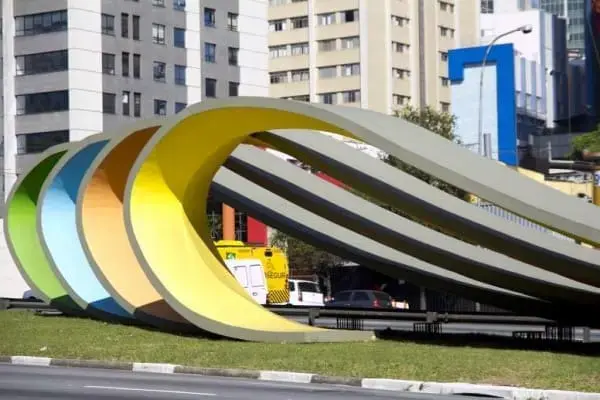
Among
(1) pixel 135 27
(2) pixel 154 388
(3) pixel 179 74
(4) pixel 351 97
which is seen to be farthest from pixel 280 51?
(2) pixel 154 388

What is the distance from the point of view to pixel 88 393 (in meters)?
18.5

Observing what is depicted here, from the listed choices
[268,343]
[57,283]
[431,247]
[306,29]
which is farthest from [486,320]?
[306,29]

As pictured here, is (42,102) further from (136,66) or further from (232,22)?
(232,22)

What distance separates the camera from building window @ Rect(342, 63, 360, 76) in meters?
99.1

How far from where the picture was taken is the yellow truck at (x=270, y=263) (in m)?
47.5

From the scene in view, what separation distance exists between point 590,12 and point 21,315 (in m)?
84.9

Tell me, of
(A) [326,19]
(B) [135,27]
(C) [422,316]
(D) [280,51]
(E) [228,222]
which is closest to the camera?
(C) [422,316]

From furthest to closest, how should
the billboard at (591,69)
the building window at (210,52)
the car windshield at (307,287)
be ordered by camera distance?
the billboard at (591,69), the building window at (210,52), the car windshield at (307,287)

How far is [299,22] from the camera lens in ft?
336

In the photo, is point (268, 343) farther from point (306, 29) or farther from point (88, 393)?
point (306, 29)

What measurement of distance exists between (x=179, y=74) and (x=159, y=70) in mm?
1537

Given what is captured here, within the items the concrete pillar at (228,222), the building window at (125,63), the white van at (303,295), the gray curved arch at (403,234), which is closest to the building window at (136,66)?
the building window at (125,63)

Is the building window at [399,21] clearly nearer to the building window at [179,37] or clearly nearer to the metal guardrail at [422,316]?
the building window at [179,37]

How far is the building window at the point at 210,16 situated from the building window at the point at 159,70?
4.22 m
